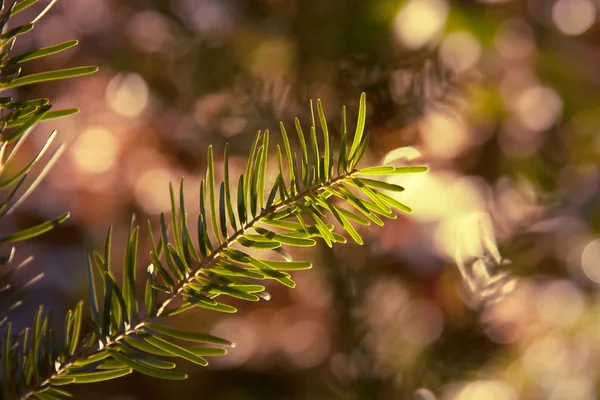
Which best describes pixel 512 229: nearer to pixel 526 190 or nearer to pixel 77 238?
pixel 526 190

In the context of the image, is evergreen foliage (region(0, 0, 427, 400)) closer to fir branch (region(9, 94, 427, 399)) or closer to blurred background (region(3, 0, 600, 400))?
fir branch (region(9, 94, 427, 399))

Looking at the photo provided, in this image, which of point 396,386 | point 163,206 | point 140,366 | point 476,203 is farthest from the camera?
point 163,206

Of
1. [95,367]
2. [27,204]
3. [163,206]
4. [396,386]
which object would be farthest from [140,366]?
[27,204]

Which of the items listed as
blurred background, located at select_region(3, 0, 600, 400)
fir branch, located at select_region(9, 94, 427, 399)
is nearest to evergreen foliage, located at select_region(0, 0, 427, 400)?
fir branch, located at select_region(9, 94, 427, 399)

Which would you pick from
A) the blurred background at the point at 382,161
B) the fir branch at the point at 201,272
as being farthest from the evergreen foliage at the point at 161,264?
the blurred background at the point at 382,161

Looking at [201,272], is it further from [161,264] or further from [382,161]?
[382,161]

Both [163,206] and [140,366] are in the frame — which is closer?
[140,366]

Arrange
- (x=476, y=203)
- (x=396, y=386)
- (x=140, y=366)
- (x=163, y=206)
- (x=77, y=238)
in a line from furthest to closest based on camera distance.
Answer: (x=77, y=238)
(x=163, y=206)
(x=476, y=203)
(x=396, y=386)
(x=140, y=366)

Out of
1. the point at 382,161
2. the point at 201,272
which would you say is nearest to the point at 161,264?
the point at 201,272
